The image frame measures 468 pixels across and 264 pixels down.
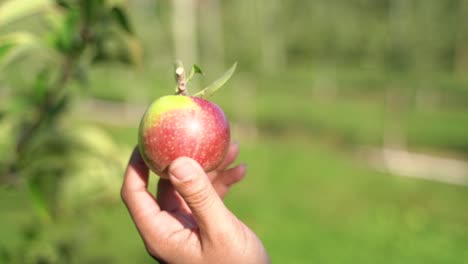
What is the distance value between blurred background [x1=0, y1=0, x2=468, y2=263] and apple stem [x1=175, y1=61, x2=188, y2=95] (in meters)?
0.49

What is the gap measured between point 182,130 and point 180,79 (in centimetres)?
13

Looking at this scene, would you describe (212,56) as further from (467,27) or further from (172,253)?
(172,253)

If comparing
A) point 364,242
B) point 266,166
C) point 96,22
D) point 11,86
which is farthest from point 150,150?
point 266,166

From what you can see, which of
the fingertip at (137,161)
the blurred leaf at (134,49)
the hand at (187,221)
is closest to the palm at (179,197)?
the hand at (187,221)

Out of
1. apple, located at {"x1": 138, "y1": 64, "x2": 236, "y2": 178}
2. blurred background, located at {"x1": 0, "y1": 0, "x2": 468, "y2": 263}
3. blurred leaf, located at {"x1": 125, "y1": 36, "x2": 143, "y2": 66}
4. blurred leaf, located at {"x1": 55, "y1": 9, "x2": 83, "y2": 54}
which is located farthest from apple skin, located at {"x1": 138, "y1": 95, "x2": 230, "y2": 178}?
blurred leaf, located at {"x1": 125, "y1": 36, "x2": 143, "y2": 66}

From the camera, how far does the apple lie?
1386 millimetres

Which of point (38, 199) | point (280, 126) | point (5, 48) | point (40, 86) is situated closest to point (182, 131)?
point (5, 48)

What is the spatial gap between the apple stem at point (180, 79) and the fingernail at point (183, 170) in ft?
0.78

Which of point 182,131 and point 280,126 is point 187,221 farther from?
point 280,126

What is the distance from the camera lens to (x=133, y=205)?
1.50 meters

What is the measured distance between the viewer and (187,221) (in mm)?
1542

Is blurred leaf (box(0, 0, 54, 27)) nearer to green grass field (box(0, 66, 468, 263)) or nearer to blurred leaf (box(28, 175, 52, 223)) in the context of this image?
blurred leaf (box(28, 175, 52, 223))

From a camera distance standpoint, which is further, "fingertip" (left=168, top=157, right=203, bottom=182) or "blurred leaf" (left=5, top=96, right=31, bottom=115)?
"blurred leaf" (left=5, top=96, right=31, bottom=115)

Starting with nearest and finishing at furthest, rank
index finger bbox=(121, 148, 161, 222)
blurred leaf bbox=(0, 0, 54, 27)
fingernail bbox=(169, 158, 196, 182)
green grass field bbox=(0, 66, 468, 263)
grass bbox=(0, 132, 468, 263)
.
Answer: fingernail bbox=(169, 158, 196, 182)
index finger bbox=(121, 148, 161, 222)
blurred leaf bbox=(0, 0, 54, 27)
green grass field bbox=(0, 66, 468, 263)
grass bbox=(0, 132, 468, 263)
